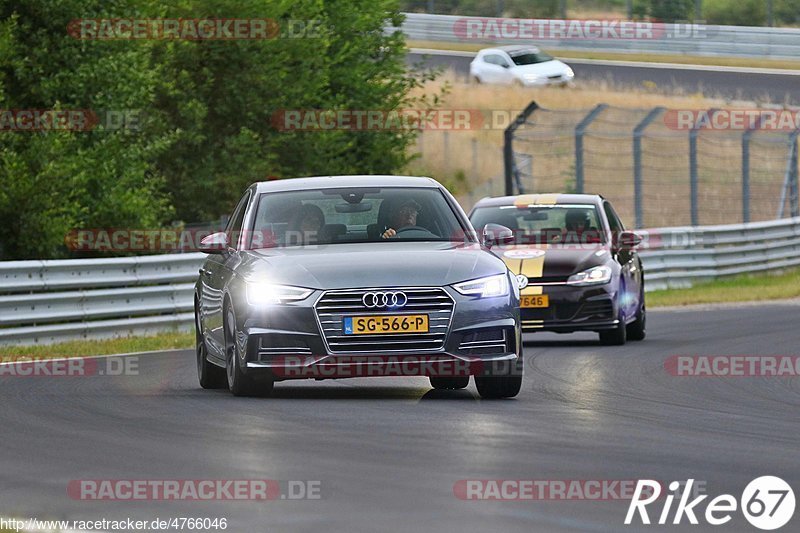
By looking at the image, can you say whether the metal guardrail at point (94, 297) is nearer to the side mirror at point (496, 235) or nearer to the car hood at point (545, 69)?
the side mirror at point (496, 235)

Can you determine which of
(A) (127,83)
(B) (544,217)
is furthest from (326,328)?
(A) (127,83)

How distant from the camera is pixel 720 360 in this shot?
627 inches

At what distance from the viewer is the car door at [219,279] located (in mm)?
12555

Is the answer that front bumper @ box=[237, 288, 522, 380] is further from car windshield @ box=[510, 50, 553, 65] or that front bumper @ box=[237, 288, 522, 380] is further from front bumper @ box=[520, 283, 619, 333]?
car windshield @ box=[510, 50, 553, 65]

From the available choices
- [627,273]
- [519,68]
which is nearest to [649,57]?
[519,68]

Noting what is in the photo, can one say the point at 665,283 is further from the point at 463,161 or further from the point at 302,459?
the point at 302,459

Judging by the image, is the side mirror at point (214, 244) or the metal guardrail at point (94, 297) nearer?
the side mirror at point (214, 244)

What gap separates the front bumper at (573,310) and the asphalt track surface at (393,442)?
2839mm

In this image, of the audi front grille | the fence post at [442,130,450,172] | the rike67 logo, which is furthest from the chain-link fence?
the rike67 logo

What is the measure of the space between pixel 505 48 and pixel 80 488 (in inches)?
1901

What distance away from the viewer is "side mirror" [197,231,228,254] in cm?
1273

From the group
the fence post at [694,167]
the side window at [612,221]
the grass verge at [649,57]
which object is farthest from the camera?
the grass verge at [649,57]

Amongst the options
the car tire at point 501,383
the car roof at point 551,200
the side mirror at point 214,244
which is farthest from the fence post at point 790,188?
the car tire at point 501,383

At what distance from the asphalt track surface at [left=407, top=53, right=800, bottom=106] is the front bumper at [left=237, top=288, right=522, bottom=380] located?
36515 millimetres
